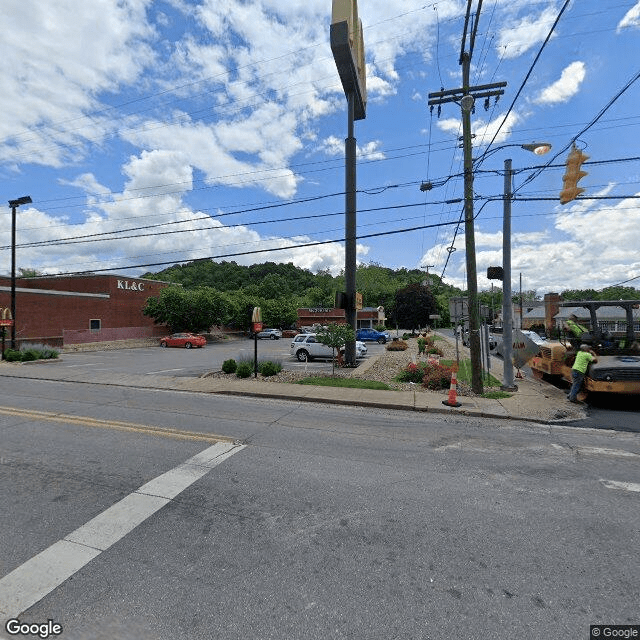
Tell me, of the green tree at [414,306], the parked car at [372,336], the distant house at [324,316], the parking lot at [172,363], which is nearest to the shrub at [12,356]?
the parking lot at [172,363]

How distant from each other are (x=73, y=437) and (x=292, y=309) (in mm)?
51282

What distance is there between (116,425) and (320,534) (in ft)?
17.6

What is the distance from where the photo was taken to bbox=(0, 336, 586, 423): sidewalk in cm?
906

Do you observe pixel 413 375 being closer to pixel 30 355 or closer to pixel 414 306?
pixel 30 355

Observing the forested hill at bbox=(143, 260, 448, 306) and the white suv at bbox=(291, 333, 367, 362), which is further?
the forested hill at bbox=(143, 260, 448, 306)

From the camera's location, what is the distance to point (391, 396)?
10641 millimetres

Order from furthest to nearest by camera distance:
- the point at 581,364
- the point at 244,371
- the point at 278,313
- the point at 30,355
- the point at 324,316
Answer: the point at 278,313, the point at 324,316, the point at 30,355, the point at 244,371, the point at 581,364

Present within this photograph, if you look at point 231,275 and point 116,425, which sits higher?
point 231,275

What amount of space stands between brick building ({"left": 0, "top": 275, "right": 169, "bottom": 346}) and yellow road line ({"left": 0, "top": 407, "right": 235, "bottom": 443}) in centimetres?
2539

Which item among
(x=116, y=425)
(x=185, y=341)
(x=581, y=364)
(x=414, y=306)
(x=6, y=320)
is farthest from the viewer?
(x=414, y=306)

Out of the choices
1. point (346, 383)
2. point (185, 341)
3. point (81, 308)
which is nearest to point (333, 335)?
point (346, 383)

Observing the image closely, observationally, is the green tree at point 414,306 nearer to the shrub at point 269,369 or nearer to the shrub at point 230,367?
the shrub at point 230,367

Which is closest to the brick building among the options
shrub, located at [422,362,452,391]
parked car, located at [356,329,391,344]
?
parked car, located at [356,329,391,344]

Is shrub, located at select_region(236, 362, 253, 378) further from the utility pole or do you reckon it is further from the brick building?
the brick building
